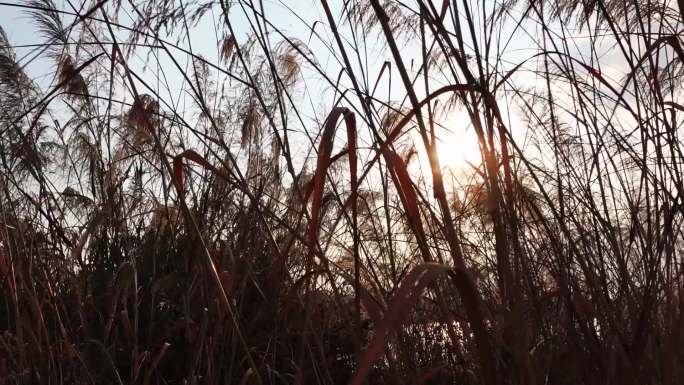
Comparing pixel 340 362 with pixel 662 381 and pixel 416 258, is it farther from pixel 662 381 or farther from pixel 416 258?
pixel 662 381

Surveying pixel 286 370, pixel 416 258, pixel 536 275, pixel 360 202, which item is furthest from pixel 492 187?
pixel 360 202

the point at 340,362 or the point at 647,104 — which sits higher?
the point at 647,104

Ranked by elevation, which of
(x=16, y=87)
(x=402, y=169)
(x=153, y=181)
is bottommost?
(x=402, y=169)

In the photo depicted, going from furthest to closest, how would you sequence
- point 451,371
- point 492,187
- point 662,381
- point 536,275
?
point 451,371
point 536,275
point 662,381
point 492,187

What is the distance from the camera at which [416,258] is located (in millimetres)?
2279

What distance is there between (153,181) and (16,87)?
0.64 m

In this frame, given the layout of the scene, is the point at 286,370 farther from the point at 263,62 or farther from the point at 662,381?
the point at 263,62

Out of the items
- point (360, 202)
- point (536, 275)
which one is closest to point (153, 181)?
point (360, 202)

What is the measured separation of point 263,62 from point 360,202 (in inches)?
38.7

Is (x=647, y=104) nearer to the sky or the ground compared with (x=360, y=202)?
nearer to the ground

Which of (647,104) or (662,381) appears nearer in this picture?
(662,381)

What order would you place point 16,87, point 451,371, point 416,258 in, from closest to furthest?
point 451,371
point 416,258
point 16,87

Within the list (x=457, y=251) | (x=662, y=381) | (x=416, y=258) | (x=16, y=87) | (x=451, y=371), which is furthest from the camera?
(x=16, y=87)

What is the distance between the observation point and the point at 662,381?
47.9 inches
